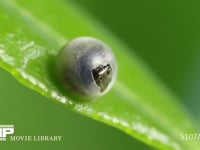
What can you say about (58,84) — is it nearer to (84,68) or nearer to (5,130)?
(84,68)

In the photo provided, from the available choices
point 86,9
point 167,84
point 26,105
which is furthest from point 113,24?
point 26,105

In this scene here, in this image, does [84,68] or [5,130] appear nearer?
[84,68]

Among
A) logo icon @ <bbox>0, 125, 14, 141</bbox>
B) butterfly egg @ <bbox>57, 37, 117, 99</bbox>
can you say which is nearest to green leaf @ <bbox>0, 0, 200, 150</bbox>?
butterfly egg @ <bbox>57, 37, 117, 99</bbox>

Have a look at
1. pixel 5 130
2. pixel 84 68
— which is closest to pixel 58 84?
pixel 84 68

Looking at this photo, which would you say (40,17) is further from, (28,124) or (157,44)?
(157,44)

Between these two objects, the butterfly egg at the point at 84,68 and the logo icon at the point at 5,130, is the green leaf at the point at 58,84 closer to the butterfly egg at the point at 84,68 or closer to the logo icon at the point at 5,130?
the butterfly egg at the point at 84,68
